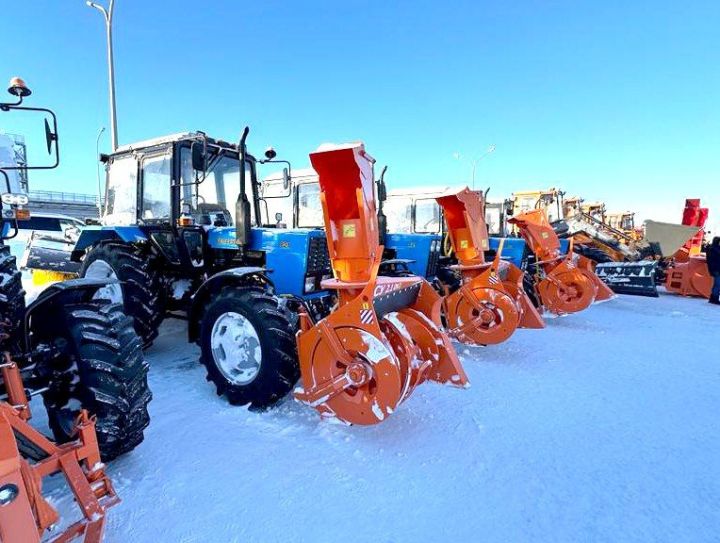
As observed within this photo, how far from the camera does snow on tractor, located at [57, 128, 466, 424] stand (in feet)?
8.72

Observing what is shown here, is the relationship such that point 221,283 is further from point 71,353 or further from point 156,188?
point 156,188

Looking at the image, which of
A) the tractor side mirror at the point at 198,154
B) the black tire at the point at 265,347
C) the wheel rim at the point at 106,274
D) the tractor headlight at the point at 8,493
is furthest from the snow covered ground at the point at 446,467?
the tractor side mirror at the point at 198,154

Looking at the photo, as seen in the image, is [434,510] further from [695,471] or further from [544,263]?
[544,263]

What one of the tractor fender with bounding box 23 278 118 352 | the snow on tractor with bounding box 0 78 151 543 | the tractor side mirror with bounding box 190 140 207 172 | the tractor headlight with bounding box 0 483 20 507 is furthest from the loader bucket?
the tractor headlight with bounding box 0 483 20 507

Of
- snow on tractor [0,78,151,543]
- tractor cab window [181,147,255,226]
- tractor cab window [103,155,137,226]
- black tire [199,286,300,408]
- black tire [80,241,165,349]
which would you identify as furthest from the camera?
tractor cab window [103,155,137,226]

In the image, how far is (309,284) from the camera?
4.00m

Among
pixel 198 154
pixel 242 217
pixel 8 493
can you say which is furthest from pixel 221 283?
pixel 8 493

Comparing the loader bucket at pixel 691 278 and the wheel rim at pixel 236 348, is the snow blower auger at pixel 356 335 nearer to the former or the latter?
the wheel rim at pixel 236 348

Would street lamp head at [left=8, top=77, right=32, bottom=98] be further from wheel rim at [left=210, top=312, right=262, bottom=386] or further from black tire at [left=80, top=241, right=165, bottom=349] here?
black tire at [left=80, top=241, right=165, bottom=349]

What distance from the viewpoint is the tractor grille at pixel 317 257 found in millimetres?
3928

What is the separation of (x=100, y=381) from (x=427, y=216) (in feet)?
24.7

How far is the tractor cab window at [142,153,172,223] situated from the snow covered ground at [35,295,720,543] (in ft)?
5.78

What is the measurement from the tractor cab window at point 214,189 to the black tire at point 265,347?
1.59 metres

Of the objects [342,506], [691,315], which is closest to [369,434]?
[342,506]
